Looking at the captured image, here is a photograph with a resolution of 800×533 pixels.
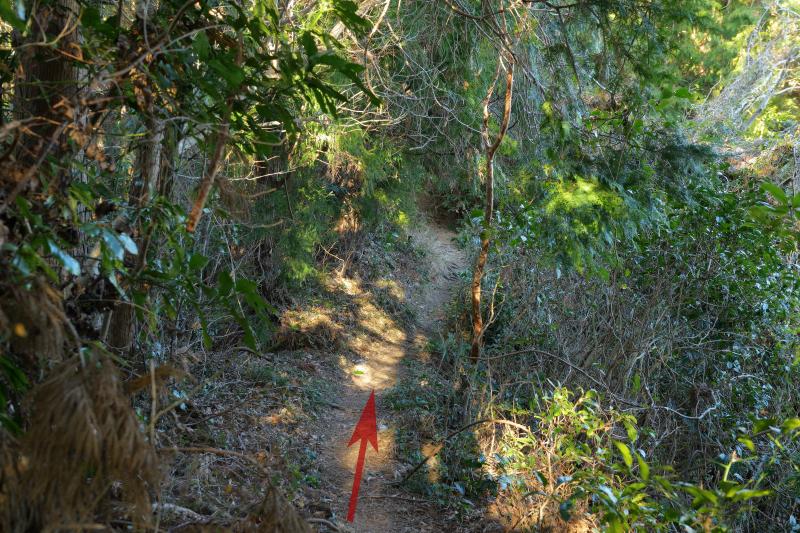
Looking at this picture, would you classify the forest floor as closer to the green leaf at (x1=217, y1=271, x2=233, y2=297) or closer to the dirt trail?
the dirt trail

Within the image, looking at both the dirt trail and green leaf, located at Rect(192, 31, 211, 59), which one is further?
the dirt trail

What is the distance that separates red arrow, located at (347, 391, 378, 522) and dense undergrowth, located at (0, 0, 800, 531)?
1.43 ft

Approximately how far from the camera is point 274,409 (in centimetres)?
843

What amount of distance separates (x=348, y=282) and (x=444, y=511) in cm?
823

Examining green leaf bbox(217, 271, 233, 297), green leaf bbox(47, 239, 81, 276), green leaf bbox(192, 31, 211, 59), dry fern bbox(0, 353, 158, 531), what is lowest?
dry fern bbox(0, 353, 158, 531)

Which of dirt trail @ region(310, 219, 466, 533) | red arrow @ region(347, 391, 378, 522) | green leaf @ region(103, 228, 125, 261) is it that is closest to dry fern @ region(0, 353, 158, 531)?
green leaf @ region(103, 228, 125, 261)

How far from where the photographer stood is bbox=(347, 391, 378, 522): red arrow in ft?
21.9

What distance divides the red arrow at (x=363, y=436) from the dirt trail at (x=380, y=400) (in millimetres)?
68

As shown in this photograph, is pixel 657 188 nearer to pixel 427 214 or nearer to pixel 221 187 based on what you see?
pixel 221 187

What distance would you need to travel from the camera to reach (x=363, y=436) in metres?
8.16

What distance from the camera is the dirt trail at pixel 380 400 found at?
646 centimetres

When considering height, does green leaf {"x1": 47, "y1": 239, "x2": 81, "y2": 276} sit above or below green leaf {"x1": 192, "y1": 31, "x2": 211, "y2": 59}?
below

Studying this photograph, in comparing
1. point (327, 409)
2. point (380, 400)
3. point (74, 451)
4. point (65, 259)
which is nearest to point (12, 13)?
point (65, 259)

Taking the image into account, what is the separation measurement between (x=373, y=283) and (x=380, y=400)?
17.6 feet
